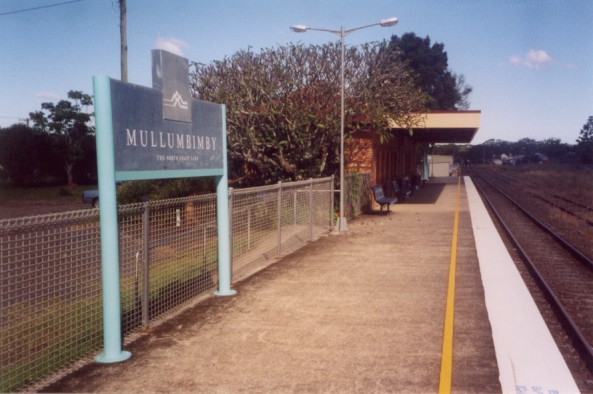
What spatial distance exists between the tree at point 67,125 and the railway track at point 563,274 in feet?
154

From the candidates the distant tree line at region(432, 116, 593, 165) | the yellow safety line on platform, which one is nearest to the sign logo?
the yellow safety line on platform

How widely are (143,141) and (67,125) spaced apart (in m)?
54.3

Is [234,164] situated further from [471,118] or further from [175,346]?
[175,346]

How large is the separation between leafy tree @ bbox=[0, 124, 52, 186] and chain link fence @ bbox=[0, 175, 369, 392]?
161 ft

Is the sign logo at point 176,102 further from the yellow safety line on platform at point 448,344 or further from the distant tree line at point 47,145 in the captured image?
the distant tree line at point 47,145

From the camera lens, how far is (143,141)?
5.89 m

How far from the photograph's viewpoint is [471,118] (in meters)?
23.8

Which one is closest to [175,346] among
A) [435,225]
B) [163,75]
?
[163,75]

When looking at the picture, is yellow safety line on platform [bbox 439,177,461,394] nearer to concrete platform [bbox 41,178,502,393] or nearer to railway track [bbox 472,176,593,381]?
concrete platform [bbox 41,178,502,393]

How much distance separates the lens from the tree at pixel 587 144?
4264 inches

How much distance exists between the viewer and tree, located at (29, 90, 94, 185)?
53.9m

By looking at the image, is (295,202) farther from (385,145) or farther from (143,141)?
(385,145)

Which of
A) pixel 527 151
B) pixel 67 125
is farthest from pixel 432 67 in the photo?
pixel 527 151

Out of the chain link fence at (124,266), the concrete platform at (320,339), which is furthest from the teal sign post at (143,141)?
the concrete platform at (320,339)
